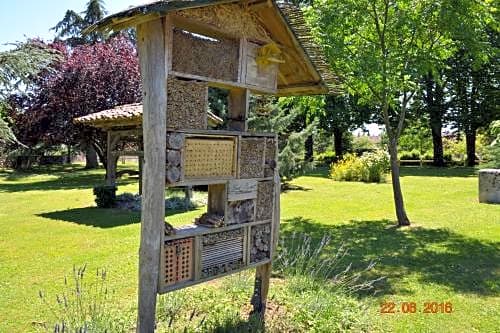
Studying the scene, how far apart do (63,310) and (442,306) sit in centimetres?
402

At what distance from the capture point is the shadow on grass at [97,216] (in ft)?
30.1

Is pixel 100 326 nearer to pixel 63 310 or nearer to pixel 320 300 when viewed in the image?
pixel 63 310

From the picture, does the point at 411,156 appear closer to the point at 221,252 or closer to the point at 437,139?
the point at 437,139

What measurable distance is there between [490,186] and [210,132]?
10460 mm

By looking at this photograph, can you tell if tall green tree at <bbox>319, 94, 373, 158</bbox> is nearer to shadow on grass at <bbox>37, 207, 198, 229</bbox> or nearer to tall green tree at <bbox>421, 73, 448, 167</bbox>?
tall green tree at <bbox>421, 73, 448, 167</bbox>

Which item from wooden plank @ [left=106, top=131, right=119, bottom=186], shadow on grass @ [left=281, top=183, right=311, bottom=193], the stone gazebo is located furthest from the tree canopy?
shadow on grass @ [left=281, top=183, right=311, bottom=193]

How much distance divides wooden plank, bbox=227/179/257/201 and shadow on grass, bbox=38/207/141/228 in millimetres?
5908

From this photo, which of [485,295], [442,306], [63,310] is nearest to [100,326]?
[63,310]

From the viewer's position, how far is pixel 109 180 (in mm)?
12141

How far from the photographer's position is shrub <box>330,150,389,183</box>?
58.0 feet

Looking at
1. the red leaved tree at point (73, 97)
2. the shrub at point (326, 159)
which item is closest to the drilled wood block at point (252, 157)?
the red leaved tree at point (73, 97)

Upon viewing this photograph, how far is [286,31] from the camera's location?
390 centimetres

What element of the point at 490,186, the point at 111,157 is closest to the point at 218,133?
the point at 111,157
